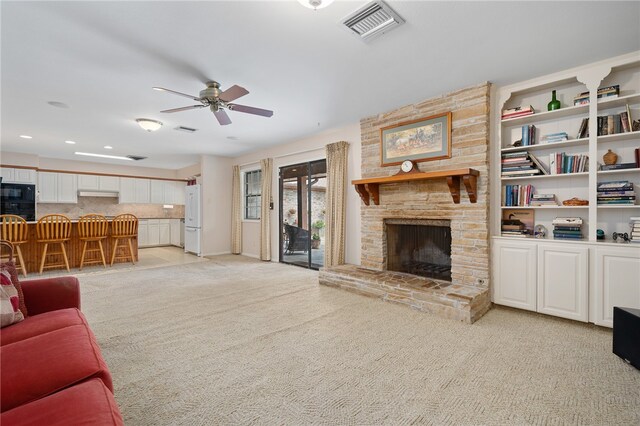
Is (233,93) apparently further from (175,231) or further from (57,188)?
(175,231)

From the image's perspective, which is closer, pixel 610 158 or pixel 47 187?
pixel 610 158

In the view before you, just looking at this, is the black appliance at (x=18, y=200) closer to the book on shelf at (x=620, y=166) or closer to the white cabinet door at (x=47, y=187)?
the white cabinet door at (x=47, y=187)

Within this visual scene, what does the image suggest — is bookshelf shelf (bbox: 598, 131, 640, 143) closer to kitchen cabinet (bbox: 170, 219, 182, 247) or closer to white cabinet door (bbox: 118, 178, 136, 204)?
kitchen cabinet (bbox: 170, 219, 182, 247)

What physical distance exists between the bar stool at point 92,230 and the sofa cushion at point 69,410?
5444mm

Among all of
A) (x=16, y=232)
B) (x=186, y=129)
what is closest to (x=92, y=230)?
(x=16, y=232)

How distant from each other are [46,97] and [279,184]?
381 cm

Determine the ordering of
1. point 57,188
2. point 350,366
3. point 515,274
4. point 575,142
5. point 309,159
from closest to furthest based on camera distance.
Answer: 1. point 350,366
2. point 575,142
3. point 515,274
4. point 309,159
5. point 57,188

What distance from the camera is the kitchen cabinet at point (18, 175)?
646 cm

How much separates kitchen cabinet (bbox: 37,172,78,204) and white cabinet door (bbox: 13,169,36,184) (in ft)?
1.07

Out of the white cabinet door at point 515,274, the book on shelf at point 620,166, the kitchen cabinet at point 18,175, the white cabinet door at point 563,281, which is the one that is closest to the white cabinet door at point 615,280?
the white cabinet door at point 563,281

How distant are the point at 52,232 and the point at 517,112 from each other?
284 inches

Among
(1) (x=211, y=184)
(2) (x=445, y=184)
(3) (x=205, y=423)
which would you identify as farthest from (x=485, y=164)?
(1) (x=211, y=184)

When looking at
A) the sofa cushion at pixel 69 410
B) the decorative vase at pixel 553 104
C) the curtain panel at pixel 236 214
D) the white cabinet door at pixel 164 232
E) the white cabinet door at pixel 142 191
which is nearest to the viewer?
the sofa cushion at pixel 69 410

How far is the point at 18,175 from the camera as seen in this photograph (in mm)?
6656
